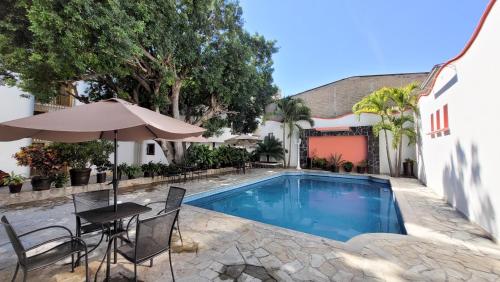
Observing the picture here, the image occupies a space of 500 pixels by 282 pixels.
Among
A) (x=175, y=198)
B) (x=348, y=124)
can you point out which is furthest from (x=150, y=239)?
(x=348, y=124)

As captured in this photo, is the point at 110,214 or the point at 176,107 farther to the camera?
the point at 176,107

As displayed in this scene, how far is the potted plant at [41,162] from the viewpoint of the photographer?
7188mm

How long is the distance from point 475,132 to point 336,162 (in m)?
11.3

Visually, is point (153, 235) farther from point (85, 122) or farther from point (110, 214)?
point (85, 122)

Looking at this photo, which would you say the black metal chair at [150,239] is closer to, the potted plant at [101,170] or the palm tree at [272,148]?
the potted plant at [101,170]

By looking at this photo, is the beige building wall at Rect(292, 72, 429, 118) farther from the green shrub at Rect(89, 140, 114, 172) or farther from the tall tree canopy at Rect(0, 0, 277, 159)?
the green shrub at Rect(89, 140, 114, 172)

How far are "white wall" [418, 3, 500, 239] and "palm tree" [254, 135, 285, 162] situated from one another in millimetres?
11494

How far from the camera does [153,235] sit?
2633 mm

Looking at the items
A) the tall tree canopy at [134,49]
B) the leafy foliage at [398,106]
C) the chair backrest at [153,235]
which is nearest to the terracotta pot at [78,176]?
the tall tree canopy at [134,49]

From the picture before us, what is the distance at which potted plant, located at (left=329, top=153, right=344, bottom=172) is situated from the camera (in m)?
15.6

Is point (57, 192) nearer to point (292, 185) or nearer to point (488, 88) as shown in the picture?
point (292, 185)

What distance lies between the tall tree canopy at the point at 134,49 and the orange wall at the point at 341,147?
25.5ft

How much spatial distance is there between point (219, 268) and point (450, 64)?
7.87 meters

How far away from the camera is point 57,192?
7.66 metres
